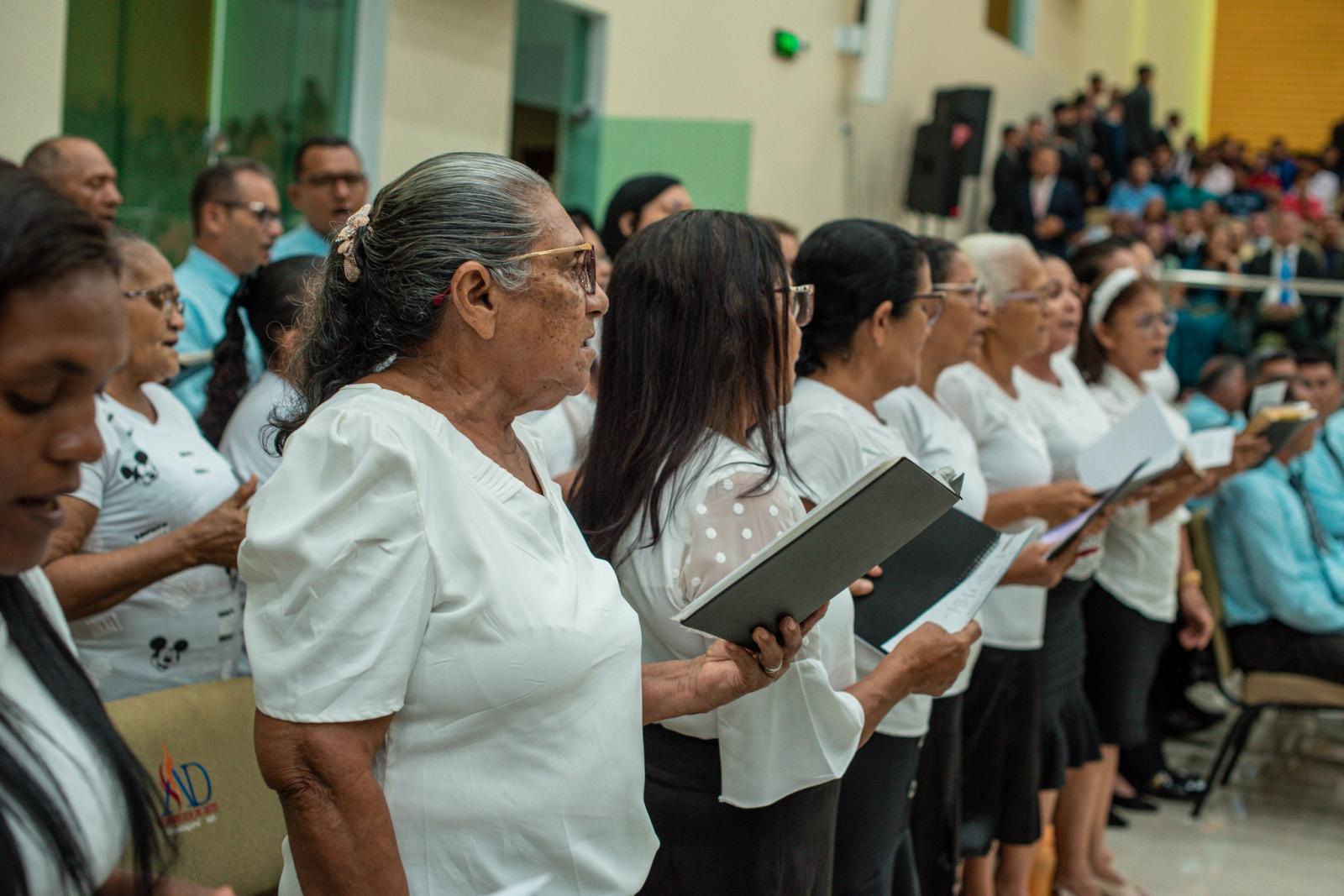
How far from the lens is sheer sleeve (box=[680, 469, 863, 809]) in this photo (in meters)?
1.72

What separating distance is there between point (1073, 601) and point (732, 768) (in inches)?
78.9

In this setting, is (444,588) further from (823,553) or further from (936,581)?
(936,581)

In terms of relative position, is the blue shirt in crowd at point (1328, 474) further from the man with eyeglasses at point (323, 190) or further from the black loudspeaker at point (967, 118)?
the black loudspeaker at point (967, 118)

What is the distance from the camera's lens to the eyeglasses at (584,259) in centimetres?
144

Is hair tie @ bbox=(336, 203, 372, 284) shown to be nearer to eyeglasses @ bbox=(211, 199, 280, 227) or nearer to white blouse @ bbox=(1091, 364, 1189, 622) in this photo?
eyeglasses @ bbox=(211, 199, 280, 227)

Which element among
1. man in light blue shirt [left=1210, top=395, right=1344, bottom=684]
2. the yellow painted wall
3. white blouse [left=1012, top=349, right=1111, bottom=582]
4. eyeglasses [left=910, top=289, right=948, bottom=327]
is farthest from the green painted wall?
the yellow painted wall

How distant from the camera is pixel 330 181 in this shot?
439 centimetres

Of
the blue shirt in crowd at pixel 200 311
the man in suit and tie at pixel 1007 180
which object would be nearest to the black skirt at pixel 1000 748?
the blue shirt in crowd at pixel 200 311

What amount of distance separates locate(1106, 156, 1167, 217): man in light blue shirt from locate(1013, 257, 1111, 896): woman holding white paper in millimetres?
9950

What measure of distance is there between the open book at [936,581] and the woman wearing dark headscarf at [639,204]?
2095 mm

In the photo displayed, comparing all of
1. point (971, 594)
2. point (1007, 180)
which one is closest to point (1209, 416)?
point (971, 594)

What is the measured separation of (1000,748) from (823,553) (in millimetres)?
1902

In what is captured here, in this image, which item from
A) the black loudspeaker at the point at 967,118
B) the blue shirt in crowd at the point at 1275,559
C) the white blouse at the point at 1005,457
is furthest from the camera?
the black loudspeaker at the point at 967,118

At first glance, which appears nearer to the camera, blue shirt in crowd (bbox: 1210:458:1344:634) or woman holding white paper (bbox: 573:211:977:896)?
woman holding white paper (bbox: 573:211:977:896)
